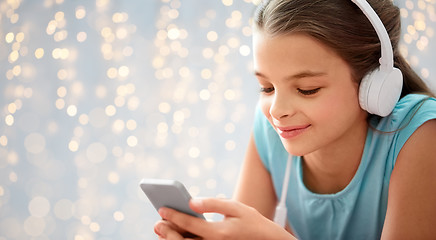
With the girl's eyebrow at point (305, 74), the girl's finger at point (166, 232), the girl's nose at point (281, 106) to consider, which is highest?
the girl's eyebrow at point (305, 74)

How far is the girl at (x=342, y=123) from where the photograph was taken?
848mm

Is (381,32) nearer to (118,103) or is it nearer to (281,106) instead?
(281,106)

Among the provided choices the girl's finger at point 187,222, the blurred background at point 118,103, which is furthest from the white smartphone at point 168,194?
the blurred background at point 118,103

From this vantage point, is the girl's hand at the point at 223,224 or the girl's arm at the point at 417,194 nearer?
the girl's hand at the point at 223,224

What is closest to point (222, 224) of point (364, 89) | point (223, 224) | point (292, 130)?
point (223, 224)

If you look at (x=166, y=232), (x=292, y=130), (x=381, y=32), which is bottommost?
(x=166, y=232)

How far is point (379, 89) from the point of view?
86 centimetres

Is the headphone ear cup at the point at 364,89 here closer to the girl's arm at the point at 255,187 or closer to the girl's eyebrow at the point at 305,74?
the girl's eyebrow at the point at 305,74

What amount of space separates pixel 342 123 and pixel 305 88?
0.11 m

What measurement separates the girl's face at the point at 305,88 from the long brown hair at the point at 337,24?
0.05 ft

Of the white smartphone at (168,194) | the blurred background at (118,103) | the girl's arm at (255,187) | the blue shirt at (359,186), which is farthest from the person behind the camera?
the blurred background at (118,103)

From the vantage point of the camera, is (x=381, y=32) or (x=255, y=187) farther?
(x=255, y=187)

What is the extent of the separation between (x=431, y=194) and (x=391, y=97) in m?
0.19

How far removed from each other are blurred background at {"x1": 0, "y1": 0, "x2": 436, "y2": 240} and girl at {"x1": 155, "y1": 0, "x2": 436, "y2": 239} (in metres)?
0.48
